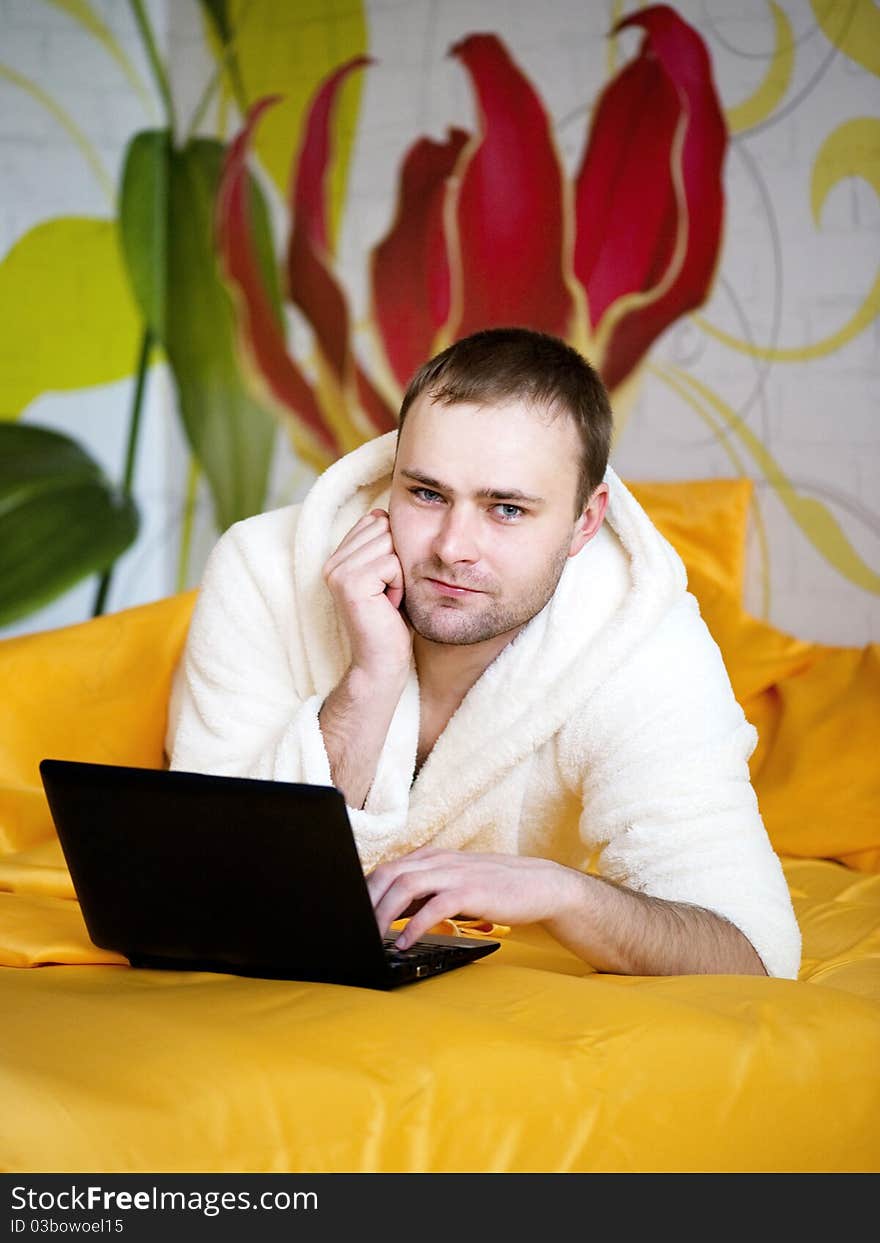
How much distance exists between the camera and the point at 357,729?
1.78 m

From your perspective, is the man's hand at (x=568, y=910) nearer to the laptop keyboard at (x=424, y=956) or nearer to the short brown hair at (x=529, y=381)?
the laptop keyboard at (x=424, y=956)

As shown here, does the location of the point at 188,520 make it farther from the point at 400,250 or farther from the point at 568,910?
the point at 568,910

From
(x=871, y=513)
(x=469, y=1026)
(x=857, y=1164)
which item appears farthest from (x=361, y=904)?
(x=871, y=513)

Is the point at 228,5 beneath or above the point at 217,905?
above

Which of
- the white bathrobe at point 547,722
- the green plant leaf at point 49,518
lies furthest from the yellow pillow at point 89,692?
the green plant leaf at point 49,518

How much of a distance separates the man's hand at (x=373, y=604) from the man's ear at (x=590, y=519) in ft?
0.75

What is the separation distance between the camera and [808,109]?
2.62 metres

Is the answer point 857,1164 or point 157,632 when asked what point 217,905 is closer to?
point 857,1164

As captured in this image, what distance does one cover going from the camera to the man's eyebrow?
1.69 m

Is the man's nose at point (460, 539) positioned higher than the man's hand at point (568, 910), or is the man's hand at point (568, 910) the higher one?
the man's nose at point (460, 539)

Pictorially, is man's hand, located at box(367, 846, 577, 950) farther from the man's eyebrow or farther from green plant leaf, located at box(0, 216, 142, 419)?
green plant leaf, located at box(0, 216, 142, 419)

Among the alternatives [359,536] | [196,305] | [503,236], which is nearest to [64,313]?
[196,305]

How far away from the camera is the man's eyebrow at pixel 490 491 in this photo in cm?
169
